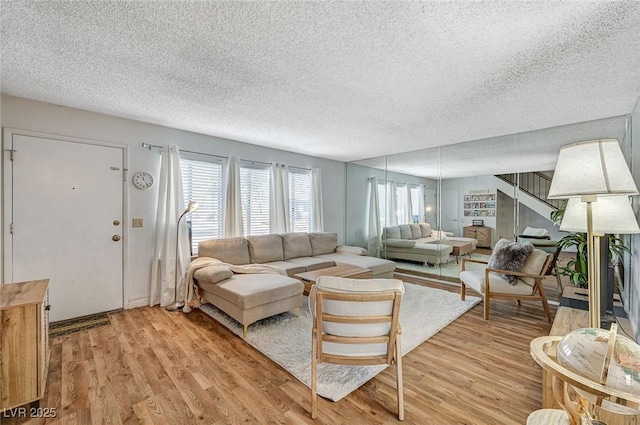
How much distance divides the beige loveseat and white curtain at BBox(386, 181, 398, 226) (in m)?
1.44

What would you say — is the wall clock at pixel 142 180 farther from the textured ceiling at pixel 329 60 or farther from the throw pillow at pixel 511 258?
the throw pillow at pixel 511 258

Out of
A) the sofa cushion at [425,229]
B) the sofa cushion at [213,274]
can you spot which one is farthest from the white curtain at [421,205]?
the sofa cushion at [213,274]

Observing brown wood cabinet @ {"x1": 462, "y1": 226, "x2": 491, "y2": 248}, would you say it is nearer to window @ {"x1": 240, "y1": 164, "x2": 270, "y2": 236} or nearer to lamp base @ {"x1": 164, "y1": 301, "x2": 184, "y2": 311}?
window @ {"x1": 240, "y1": 164, "x2": 270, "y2": 236}

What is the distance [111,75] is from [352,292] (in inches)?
111

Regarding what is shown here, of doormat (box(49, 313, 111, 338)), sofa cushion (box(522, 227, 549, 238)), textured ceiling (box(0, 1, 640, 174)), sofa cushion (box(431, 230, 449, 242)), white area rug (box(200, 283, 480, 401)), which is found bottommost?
white area rug (box(200, 283, 480, 401))

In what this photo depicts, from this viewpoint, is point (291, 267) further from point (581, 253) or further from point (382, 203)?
point (581, 253)

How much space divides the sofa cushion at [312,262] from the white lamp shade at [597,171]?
342 centimetres

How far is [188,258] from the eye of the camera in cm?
383

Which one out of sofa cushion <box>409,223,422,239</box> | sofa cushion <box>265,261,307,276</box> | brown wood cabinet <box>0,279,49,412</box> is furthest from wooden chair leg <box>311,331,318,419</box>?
sofa cushion <box>409,223,422,239</box>

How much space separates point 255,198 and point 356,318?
11.8 feet

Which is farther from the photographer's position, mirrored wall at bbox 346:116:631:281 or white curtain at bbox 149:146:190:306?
mirrored wall at bbox 346:116:631:281

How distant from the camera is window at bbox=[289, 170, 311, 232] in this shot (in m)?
5.50

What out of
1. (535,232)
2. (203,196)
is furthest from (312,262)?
(535,232)

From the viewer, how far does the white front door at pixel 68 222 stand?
2.91 metres
